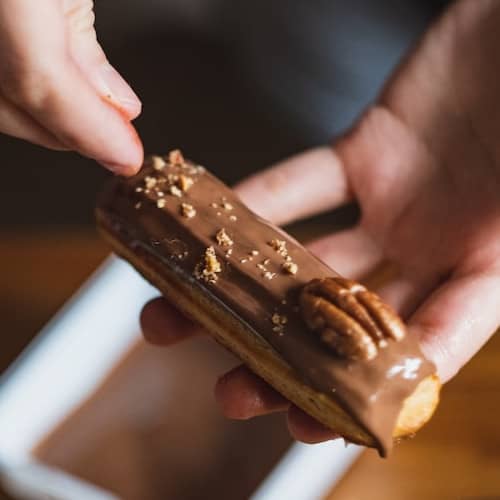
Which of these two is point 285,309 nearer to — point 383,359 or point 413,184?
point 383,359

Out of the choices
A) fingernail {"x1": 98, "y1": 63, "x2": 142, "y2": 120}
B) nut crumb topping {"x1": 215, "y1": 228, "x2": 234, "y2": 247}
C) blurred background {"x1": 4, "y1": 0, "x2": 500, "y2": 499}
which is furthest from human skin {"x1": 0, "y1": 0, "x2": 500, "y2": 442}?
blurred background {"x1": 4, "y1": 0, "x2": 500, "y2": 499}

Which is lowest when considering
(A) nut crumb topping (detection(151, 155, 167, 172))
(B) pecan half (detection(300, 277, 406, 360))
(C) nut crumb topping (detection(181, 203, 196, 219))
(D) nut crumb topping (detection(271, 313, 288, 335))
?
(A) nut crumb topping (detection(151, 155, 167, 172))

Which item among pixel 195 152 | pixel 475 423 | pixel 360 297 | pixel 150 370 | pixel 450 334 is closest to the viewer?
→ pixel 360 297

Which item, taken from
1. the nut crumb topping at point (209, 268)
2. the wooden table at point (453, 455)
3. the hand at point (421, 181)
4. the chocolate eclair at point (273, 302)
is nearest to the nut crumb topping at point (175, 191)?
the chocolate eclair at point (273, 302)

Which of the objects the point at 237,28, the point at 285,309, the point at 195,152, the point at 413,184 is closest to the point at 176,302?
the point at 285,309

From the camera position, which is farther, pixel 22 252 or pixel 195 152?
pixel 195 152

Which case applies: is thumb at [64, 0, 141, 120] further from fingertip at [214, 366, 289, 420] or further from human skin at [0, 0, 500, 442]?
fingertip at [214, 366, 289, 420]
